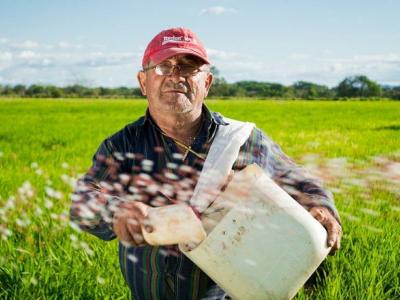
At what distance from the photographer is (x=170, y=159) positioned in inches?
73.1

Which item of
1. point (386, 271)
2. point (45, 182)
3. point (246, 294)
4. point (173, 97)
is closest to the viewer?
point (246, 294)

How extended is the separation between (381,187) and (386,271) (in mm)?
2338

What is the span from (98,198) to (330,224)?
71 cm

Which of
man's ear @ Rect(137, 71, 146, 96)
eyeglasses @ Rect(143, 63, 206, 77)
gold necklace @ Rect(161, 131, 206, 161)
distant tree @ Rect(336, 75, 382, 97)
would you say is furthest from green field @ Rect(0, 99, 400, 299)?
distant tree @ Rect(336, 75, 382, 97)

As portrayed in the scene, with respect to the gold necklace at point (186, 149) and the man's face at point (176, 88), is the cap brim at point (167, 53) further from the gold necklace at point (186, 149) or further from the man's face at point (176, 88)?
the gold necklace at point (186, 149)

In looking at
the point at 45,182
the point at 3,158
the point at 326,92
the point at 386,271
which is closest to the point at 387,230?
the point at 386,271

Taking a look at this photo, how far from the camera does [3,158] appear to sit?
598 cm

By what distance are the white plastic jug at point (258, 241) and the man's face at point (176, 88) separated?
501 millimetres

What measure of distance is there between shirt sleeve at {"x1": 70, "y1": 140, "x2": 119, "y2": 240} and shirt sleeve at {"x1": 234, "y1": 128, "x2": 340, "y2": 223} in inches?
17.7

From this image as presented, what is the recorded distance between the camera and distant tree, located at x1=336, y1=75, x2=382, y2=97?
200ft

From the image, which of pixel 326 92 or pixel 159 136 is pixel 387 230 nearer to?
pixel 159 136

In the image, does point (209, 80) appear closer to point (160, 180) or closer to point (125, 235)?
point (160, 180)

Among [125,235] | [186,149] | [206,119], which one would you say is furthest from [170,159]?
[125,235]

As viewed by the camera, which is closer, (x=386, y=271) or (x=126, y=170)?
(x=126, y=170)
